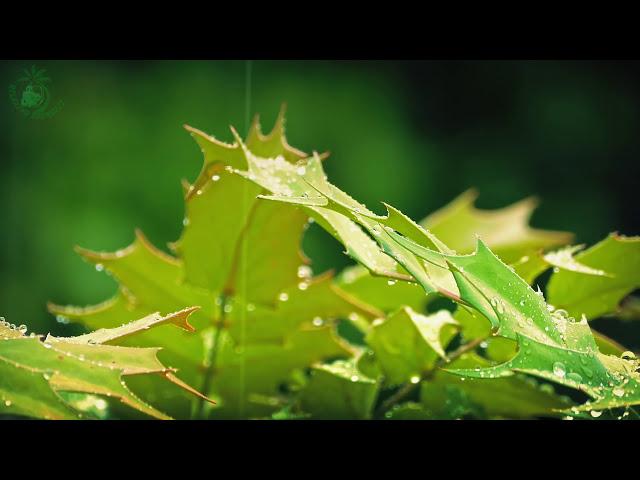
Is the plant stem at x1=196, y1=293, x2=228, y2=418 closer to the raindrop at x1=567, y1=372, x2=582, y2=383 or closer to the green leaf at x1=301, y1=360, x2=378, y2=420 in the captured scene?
the green leaf at x1=301, y1=360, x2=378, y2=420

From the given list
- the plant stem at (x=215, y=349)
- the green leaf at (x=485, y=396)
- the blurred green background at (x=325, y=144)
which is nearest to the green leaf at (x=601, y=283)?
the green leaf at (x=485, y=396)

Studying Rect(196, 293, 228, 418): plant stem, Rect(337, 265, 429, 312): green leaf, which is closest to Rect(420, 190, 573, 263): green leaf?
Rect(337, 265, 429, 312): green leaf

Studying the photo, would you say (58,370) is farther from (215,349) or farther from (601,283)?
(601,283)

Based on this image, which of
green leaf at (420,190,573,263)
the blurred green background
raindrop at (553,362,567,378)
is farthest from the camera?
the blurred green background

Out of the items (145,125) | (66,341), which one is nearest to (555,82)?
(145,125)

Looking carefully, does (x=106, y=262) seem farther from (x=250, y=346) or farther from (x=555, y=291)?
(x=555, y=291)

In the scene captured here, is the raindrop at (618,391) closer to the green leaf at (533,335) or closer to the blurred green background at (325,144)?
the green leaf at (533,335)
